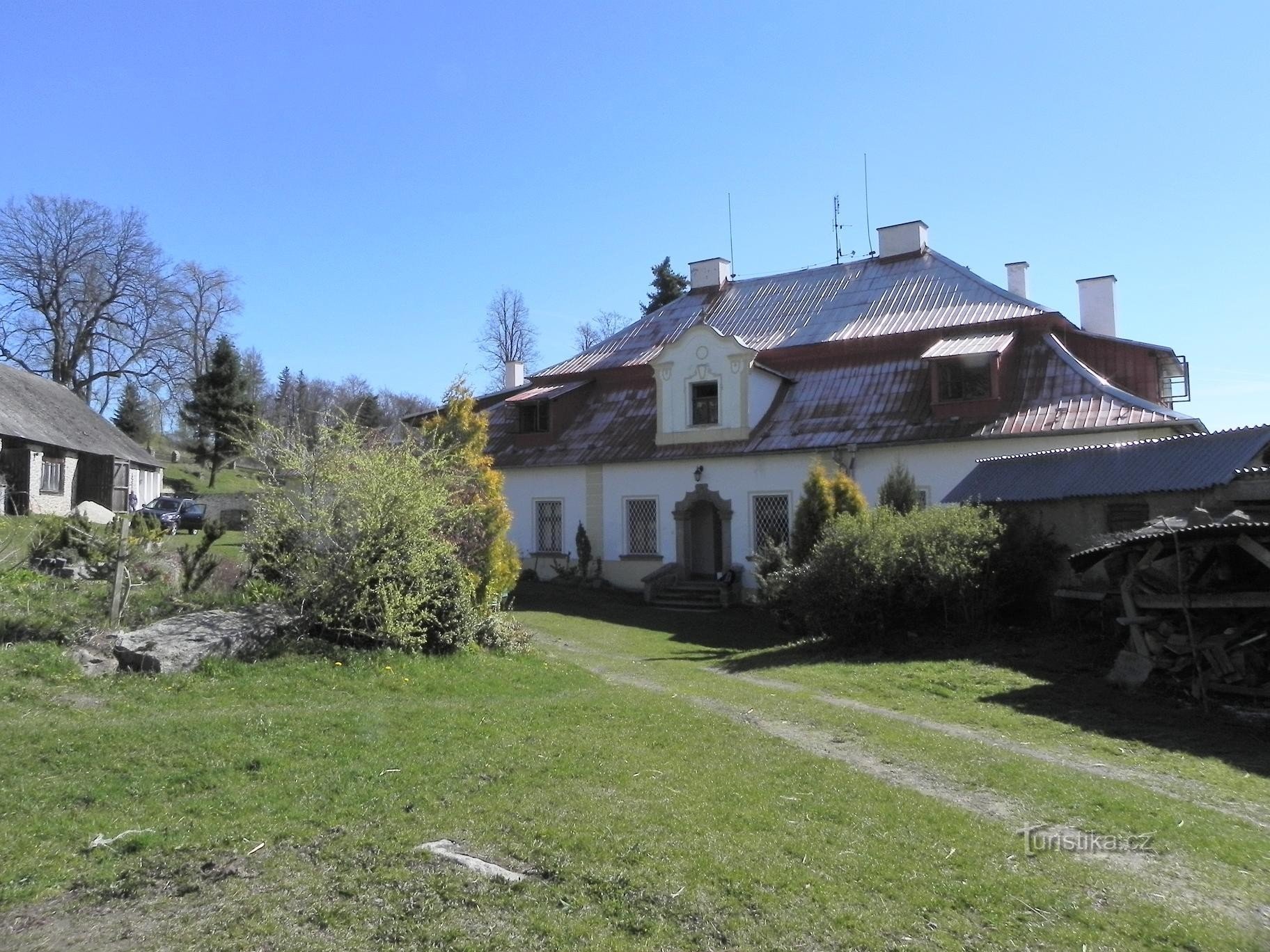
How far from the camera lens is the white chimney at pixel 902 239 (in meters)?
27.9

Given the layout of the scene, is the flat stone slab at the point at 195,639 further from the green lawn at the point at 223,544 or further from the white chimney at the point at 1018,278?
the white chimney at the point at 1018,278

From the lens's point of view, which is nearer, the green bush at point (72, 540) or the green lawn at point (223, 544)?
the green bush at point (72, 540)

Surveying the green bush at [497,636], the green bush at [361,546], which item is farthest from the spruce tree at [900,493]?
the green bush at [361,546]

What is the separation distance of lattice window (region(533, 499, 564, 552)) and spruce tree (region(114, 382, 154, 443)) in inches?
1489

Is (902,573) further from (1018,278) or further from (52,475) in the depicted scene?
(52,475)

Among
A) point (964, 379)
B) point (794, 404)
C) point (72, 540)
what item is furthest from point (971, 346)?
point (72, 540)

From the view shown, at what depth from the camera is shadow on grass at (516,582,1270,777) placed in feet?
32.4

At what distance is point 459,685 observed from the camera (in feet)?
36.3

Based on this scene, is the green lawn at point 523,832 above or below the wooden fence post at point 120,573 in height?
below

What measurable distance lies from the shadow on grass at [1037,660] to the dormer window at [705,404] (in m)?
5.14

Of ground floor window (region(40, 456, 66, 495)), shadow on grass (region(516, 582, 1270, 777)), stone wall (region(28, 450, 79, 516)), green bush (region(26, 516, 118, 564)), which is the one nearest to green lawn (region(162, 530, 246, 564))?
green bush (region(26, 516, 118, 564))

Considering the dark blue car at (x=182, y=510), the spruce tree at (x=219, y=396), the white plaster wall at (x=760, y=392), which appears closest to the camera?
the white plaster wall at (x=760, y=392)

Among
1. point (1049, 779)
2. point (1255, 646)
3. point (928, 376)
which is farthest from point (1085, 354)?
point (1049, 779)

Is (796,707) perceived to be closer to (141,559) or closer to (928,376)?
(141,559)
